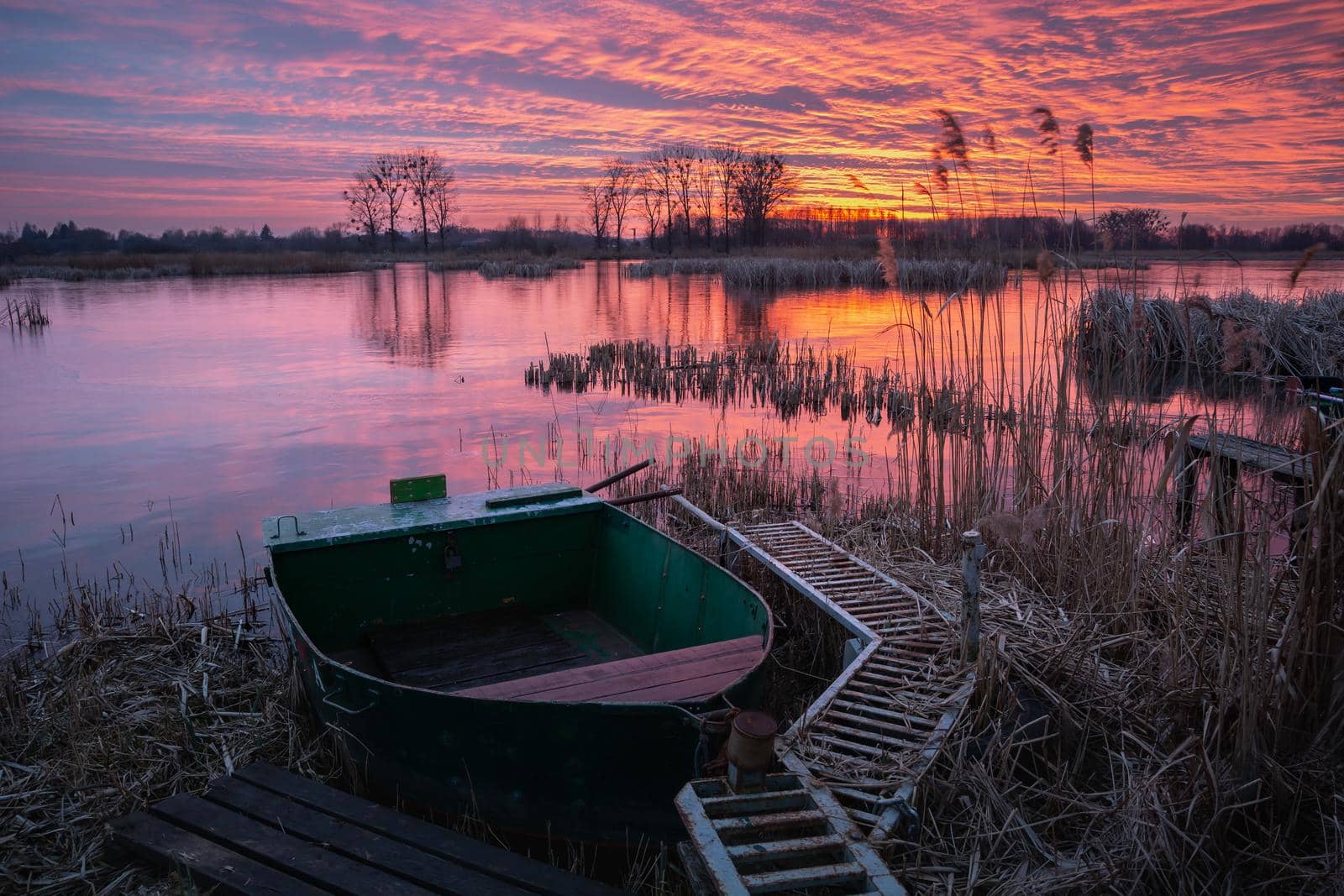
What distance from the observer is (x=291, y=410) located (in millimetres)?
12922

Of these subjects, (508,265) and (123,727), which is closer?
(123,727)

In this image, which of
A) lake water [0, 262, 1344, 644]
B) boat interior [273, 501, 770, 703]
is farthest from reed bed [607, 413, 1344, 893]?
lake water [0, 262, 1344, 644]

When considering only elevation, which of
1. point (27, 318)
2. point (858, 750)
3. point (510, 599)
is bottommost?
point (510, 599)

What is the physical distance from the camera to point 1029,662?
12.5 feet

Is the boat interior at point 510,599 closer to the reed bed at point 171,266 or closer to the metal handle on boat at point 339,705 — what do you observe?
the metal handle on boat at point 339,705

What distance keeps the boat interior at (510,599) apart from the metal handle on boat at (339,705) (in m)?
0.80

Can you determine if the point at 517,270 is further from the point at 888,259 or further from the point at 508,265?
the point at 888,259

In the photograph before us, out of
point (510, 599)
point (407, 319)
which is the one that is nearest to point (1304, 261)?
point (510, 599)

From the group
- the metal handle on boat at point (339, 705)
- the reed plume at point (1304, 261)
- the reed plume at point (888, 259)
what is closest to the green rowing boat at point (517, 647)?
the metal handle on boat at point (339, 705)

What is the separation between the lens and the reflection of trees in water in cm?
1866

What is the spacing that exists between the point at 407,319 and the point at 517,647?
21.4 meters

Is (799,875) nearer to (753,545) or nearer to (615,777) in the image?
(615,777)

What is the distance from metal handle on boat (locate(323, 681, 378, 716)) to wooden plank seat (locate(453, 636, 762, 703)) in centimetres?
35

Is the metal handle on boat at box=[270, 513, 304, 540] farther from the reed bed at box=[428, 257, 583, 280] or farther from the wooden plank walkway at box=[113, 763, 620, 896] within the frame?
the reed bed at box=[428, 257, 583, 280]
